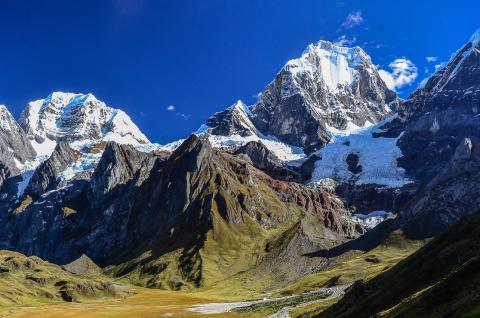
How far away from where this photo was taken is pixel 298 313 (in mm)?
150250

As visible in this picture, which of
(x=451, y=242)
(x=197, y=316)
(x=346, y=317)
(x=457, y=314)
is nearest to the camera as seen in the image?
(x=457, y=314)

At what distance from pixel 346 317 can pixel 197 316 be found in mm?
93412

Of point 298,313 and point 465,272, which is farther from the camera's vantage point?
point 298,313

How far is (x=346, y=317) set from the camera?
96.4 m

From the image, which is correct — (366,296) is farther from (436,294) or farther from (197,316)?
(197,316)

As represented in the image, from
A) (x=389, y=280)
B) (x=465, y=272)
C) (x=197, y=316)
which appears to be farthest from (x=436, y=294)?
(x=197, y=316)

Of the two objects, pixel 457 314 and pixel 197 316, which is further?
pixel 197 316

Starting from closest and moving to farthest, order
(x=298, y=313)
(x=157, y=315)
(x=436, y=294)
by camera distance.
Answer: (x=436, y=294), (x=298, y=313), (x=157, y=315)

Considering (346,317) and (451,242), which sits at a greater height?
(451,242)

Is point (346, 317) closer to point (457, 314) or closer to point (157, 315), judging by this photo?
point (457, 314)

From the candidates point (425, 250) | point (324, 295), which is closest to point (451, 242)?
point (425, 250)

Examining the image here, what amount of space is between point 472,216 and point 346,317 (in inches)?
1304

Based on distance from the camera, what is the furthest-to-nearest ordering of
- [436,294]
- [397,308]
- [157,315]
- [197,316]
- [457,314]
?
1. [157,315]
2. [197,316]
3. [397,308]
4. [436,294]
5. [457,314]

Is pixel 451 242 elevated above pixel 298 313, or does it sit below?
above
